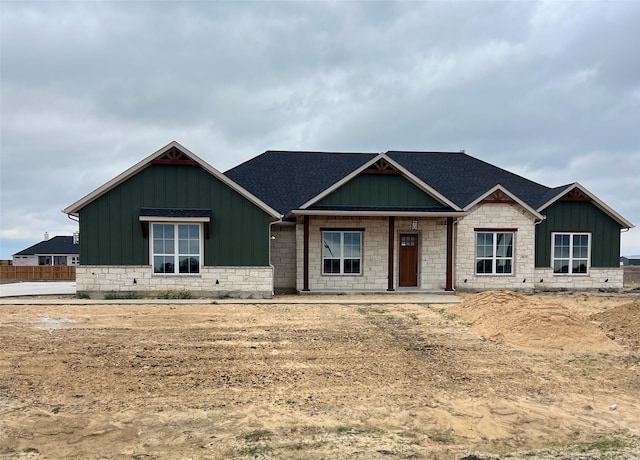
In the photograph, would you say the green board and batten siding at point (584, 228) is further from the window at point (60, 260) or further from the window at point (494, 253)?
the window at point (60, 260)

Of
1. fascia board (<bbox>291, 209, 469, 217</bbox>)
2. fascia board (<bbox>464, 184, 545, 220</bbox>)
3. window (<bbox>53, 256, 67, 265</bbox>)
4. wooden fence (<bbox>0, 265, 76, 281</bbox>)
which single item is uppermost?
fascia board (<bbox>464, 184, 545, 220</bbox>)

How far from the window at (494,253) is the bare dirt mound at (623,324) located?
22.6 ft

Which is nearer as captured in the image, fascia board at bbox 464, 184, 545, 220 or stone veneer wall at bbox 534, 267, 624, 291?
fascia board at bbox 464, 184, 545, 220

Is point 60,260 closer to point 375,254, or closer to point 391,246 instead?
point 375,254

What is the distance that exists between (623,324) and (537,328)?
2710 mm

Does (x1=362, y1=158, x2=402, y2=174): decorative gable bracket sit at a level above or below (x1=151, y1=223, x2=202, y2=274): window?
above

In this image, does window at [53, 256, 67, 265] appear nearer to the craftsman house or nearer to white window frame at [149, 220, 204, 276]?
the craftsman house

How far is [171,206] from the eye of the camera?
1595cm

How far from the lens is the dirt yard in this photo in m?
5.02

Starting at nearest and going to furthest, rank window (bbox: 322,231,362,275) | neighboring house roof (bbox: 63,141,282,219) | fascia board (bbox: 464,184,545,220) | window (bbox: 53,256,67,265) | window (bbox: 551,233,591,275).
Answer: neighboring house roof (bbox: 63,141,282,219), window (bbox: 322,231,362,275), fascia board (bbox: 464,184,545,220), window (bbox: 551,233,591,275), window (bbox: 53,256,67,265)

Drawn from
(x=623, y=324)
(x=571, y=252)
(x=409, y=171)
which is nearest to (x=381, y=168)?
(x=409, y=171)

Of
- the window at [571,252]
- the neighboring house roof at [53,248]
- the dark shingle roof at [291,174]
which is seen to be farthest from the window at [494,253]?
the neighboring house roof at [53,248]

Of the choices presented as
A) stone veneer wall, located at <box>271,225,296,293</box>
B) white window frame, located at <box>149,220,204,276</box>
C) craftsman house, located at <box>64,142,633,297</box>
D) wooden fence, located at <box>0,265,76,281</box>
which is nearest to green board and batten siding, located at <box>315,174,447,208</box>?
craftsman house, located at <box>64,142,633,297</box>

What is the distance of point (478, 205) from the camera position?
1902cm
